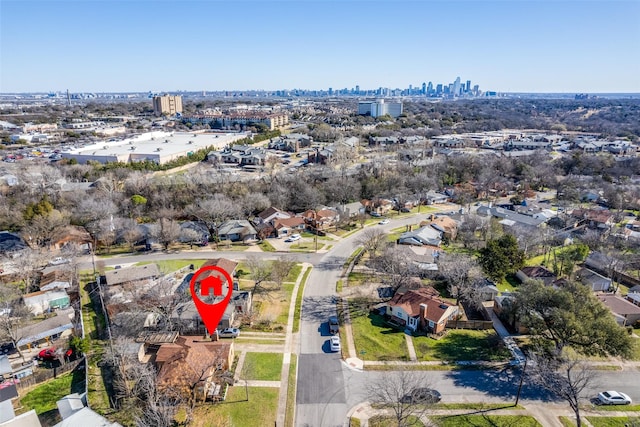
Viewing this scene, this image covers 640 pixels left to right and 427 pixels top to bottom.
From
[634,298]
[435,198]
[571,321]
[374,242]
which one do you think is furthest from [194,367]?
[435,198]

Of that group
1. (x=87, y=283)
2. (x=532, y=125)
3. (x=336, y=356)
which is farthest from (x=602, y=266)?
(x=532, y=125)

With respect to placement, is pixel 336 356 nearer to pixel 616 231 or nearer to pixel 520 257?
pixel 520 257

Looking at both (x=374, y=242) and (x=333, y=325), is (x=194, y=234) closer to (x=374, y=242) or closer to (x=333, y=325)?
(x=374, y=242)

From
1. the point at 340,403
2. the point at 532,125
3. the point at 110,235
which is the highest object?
the point at 532,125

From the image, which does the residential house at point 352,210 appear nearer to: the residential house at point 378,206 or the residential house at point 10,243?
the residential house at point 378,206

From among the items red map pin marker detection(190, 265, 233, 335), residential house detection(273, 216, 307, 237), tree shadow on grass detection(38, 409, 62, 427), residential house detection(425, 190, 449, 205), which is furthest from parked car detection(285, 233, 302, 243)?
tree shadow on grass detection(38, 409, 62, 427)

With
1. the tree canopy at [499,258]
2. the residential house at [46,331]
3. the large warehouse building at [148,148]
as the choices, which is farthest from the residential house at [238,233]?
the large warehouse building at [148,148]

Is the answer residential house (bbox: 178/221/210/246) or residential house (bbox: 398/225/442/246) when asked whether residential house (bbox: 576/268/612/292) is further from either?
residential house (bbox: 178/221/210/246)
